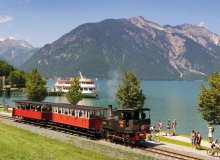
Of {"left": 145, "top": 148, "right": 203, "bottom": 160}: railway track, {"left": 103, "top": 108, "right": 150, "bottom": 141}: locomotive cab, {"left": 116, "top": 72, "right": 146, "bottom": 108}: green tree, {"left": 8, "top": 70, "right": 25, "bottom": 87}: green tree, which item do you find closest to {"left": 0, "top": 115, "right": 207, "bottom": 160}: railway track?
{"left": 145, "top": 148, "right": 203, "bottom": 160}: railway track

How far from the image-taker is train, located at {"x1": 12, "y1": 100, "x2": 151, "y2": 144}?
32312 millimetres

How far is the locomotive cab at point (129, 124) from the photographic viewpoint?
3200cm

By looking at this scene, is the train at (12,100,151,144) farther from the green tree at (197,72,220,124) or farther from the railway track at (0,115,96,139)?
the green tree at (197,72,220,124)

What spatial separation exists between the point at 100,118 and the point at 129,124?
569 centimetres

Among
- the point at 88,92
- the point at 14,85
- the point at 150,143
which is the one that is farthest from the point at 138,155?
the point at 14,85

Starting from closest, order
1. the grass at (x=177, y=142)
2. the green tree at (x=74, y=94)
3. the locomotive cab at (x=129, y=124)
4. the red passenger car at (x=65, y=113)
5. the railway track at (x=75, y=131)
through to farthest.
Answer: the railway track at (x=75, y=131) → the locomotive cab at (x=129, y=124) → the grass at (x=177, y=142) → the red passenger car at (x=65, y=113) → the green tree at (x=74, y=94)

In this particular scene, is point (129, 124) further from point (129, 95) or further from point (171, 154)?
point (129, 95)

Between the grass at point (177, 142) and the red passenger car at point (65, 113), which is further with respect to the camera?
the red passenger car at point (65, 113)

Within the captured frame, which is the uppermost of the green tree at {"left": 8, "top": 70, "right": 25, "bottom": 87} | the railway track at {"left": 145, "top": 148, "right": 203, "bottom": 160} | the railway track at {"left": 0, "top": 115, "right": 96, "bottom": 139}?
the green tree at {"left": 8, "top": 70, "right": 25, "bottom": 87}

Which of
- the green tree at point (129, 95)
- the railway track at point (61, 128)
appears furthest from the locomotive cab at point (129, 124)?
the green tree at point (129, 95)

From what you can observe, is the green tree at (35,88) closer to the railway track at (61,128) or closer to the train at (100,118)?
the railway track at (61,128)

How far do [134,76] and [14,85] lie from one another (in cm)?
14268

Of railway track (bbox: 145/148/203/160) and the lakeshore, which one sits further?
the lakeshore

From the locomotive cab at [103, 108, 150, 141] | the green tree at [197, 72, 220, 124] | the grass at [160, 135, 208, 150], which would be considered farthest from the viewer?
the green tree at [197, 72, 220, 124]
